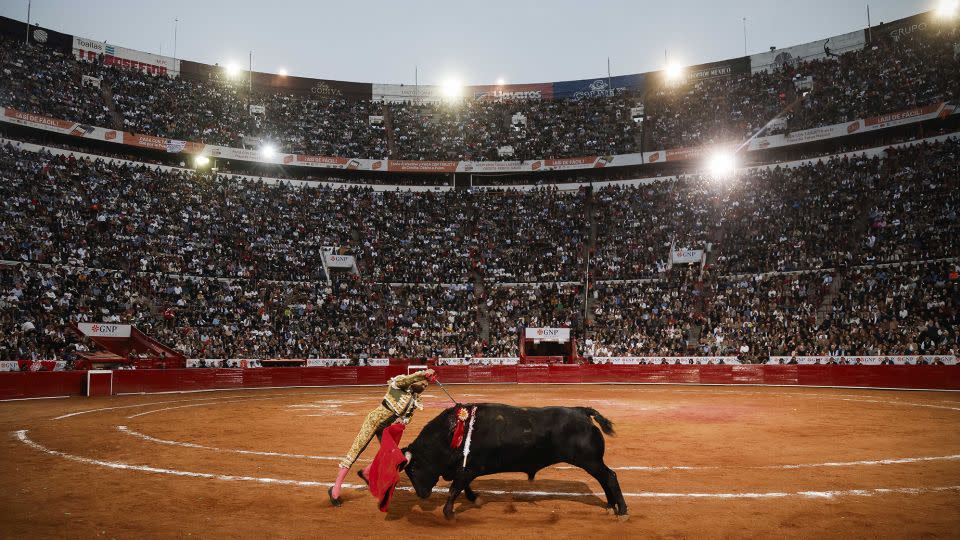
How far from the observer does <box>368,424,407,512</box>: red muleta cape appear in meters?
6.66

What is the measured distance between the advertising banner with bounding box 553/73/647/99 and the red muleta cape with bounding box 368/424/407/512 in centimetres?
5324

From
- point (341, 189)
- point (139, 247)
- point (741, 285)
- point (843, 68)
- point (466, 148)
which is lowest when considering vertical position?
point (741, 285)

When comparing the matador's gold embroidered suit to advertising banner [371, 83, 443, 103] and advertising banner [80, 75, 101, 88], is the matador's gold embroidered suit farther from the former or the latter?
advertising banner [371, 83, 443, 103]

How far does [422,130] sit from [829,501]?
5012cm

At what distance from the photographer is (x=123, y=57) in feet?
159

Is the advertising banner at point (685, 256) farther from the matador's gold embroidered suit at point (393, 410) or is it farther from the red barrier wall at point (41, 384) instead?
the matador's gold embroidered suit at point (393, 410)

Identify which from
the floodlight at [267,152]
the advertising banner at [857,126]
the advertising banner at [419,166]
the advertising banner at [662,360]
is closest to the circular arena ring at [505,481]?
the advertising banner at [662,360]

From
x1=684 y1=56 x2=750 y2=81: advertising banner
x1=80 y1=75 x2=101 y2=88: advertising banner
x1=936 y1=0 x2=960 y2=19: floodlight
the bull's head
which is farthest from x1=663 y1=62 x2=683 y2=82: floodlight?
the bull's head

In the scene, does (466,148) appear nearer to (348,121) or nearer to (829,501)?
(348,121)

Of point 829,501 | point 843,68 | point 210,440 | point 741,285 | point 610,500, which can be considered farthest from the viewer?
point 843,68

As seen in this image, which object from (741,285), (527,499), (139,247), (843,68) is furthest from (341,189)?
(527,499)

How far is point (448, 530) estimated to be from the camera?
6.27 meters

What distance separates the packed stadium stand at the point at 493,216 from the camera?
1224 inches

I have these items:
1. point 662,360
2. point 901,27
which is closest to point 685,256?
point 662,360
